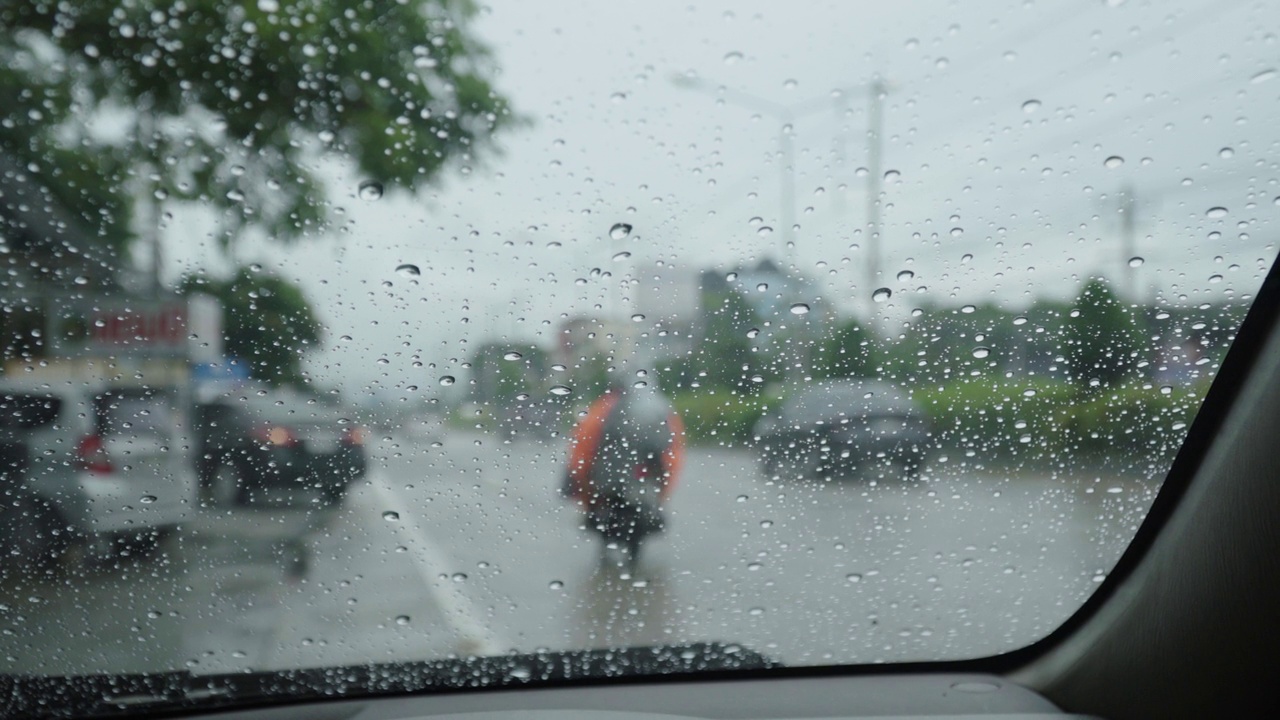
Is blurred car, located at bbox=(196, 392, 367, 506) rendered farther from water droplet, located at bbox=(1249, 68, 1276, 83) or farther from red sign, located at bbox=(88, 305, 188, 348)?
water droplet, located at bbox=(1249, 68, 1276, 83)

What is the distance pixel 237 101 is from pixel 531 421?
5.11 ft

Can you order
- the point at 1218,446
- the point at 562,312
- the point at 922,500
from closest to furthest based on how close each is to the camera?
1. the point at 1218,446
2. the point at 562,312
3. the point at 922,500

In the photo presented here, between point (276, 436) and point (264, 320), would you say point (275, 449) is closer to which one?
point (276, 436)

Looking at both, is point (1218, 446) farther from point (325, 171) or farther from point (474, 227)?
point (325, 171)

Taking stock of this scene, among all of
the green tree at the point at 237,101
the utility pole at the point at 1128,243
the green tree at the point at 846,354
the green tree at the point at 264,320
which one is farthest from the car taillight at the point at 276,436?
the utility pole at the point at 1128,243

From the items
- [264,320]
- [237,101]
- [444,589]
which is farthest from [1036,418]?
[237,101]

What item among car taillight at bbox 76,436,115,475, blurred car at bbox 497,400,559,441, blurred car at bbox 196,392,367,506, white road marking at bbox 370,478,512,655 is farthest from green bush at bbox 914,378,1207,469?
car taillight at bbox 76,436,115,475

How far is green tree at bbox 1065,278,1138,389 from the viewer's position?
149 inches

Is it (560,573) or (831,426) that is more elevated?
(831,426)

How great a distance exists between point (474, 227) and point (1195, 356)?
8.68 feet

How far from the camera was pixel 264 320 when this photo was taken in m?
3.55

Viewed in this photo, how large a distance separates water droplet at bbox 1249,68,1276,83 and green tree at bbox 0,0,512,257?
2.60 metres

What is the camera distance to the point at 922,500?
3918 mm

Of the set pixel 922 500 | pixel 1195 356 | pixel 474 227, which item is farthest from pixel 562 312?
pixel 1195 356
